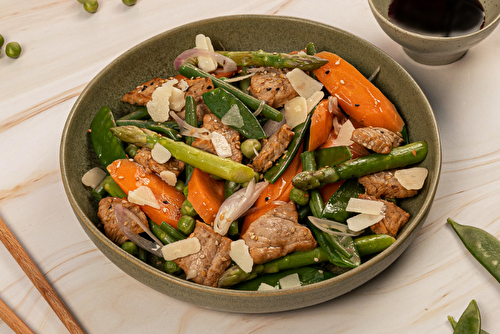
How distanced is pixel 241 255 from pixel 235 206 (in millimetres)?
336

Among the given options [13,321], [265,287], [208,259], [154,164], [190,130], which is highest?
[190,130]

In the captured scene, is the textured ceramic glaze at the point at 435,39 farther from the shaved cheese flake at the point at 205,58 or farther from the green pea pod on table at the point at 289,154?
the shaved cheese flake at the point at 205,58

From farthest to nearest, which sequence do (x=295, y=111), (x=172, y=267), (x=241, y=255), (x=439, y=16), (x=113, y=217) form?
1. (x=439, y=16)
2. (x=295, y=111)
3. (x=113, y=217)
4. (x=172, y=267)
5. (x=241, y=255)

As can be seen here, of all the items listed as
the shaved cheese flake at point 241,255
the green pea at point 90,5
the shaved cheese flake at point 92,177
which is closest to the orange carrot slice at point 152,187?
the shaved cheese flake at point 92,177

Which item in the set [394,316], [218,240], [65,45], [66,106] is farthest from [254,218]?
[65,45]

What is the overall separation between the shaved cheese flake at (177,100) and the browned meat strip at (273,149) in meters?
0.75

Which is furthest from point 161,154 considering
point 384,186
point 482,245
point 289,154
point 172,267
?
point 482,245

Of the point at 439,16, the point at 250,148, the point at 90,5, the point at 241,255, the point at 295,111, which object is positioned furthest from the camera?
the point at 90,5

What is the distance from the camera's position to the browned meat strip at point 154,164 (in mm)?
3207

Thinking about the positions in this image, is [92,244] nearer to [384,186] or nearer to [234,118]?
[234,118]

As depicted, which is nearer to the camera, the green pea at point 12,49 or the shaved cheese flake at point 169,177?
the shaved cheese flake at point 169,177

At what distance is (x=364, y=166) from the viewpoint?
3098mm

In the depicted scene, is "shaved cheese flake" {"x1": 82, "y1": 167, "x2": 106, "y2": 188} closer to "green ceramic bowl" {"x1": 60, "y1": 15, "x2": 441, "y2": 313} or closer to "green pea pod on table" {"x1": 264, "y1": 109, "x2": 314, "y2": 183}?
"green ceramic bowl" {"x1": 60, "y1": 15, "x2": 441, "y2": 313}

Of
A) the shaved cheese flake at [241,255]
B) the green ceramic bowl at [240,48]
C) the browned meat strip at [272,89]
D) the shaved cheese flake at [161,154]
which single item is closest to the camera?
the green ceramic bowl at [240,48]
